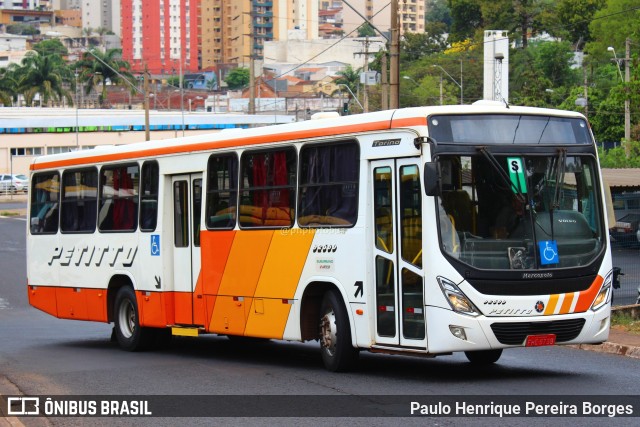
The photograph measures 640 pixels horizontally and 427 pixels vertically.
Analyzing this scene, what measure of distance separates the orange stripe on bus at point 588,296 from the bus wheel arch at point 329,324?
2.48 meters

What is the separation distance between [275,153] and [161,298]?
3.59m

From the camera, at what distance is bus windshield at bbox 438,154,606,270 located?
12.3m

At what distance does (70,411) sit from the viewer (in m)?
11.4

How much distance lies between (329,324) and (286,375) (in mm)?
758

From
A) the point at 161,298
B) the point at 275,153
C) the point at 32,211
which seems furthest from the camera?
the point at 32,211

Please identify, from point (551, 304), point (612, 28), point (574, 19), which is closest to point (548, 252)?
point (551, 304)

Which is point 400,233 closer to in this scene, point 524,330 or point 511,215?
point 511,215

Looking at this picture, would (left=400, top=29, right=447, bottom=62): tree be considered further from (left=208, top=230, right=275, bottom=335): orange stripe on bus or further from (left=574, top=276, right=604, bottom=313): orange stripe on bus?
(left=574, top=276, right=604, bottom=313): orange stripe on bus

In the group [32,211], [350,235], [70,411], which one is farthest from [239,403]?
[32,211]

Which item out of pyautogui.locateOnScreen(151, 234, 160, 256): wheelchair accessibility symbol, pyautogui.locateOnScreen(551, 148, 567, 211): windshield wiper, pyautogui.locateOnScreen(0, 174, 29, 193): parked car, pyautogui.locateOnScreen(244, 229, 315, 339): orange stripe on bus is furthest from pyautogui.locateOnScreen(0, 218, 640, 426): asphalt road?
pyautogui.locateOnScreen(0, 174, 29, 193): parked car

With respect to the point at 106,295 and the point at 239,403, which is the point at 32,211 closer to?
the point at 106,295

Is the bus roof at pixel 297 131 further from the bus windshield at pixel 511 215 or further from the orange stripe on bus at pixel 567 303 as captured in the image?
the orange stripe on bus at pixel 567 303

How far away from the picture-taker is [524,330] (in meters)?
12.2

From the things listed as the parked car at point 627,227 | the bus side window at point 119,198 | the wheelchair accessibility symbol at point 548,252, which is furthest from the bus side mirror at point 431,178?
the parked car at point 627,227
